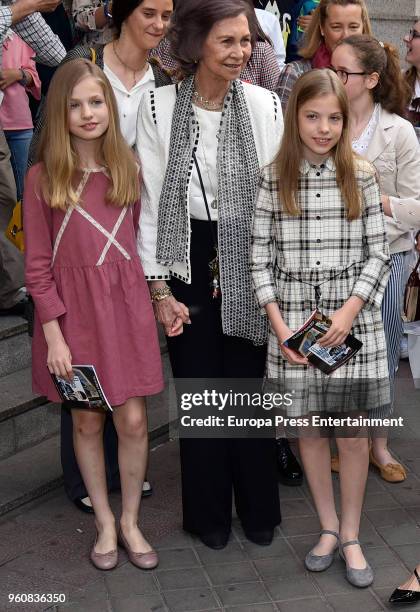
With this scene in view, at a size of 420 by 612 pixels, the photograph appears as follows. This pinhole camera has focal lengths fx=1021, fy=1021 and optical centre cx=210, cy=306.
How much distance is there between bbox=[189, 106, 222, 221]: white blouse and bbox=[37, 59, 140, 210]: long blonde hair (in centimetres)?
24

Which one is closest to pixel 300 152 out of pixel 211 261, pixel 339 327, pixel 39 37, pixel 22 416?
pixel 211 261

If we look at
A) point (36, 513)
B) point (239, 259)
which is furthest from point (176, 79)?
point (36, 513)

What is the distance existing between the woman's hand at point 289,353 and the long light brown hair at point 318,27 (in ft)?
6.40

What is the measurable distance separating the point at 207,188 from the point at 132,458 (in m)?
1.12

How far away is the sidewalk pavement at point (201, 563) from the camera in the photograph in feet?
12.7

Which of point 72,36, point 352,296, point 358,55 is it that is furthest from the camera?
point 72,36

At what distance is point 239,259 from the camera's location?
3.99 m

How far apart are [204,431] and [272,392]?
381 millimetres

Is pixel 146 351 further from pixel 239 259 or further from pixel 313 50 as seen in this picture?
pixel 313 50

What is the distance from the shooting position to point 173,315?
4031 millimetres

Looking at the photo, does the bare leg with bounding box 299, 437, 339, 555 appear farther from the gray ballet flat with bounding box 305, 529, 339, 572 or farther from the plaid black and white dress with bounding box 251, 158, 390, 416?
the plaid black and white dress with bounding box 251, 158, 390, 416

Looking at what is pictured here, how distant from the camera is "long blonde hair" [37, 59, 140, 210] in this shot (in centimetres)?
381

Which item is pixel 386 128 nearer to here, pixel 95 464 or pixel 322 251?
pixel 322 251

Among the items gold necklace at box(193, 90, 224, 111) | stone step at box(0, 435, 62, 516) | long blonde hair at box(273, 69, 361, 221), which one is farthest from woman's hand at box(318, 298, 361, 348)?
stone step at box(0, 435, 62, 516)
